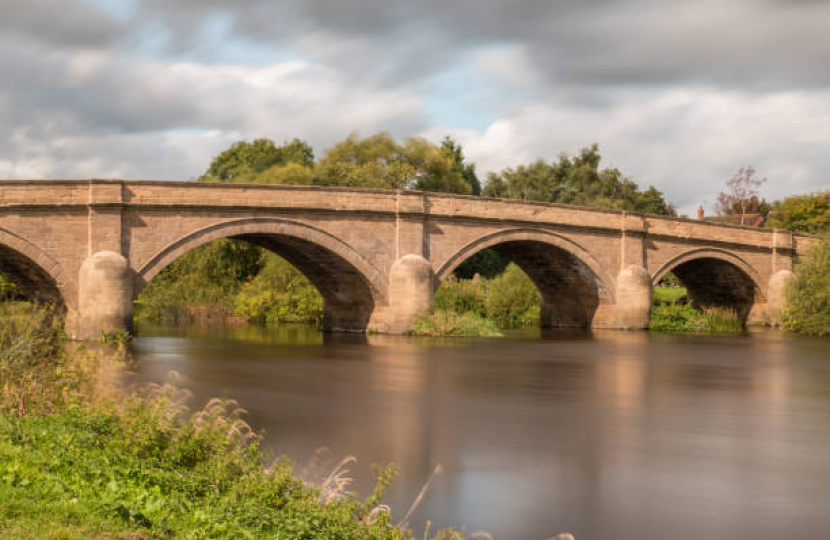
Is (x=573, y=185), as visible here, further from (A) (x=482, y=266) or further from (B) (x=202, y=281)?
(B) (x=202, y=281)

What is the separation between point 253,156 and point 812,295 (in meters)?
39.3

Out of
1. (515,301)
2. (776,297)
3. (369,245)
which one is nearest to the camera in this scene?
(369,245)

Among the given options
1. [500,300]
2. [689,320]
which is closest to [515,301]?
[500,300]

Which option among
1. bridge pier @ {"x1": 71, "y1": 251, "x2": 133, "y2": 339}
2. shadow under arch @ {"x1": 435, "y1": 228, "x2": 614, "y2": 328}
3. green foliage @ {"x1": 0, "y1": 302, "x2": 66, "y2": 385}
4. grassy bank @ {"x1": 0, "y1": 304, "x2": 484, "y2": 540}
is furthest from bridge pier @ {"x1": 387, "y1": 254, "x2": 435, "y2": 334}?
grassy bank @ {"x1": 0, "y1": 304, "x2": 484, "y2": 540}

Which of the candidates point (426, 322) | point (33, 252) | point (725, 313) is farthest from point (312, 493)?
point (725, 313)

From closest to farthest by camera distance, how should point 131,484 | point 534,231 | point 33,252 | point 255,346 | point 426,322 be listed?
point 131,484, point 33,252, point 255,346, point 426,322, point 534,231

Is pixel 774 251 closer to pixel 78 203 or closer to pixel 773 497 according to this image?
pixel 78 203

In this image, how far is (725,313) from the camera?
36.9 metres

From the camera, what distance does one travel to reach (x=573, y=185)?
208ft

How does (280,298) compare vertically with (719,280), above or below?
below

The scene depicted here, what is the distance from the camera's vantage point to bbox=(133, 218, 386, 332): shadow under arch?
23.3m

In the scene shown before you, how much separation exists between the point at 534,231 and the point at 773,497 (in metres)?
21.8

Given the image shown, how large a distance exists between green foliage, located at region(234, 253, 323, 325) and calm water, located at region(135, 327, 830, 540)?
11807mm

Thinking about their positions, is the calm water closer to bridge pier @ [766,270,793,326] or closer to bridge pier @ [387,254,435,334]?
bridge pier @ [387,254,435,334]
